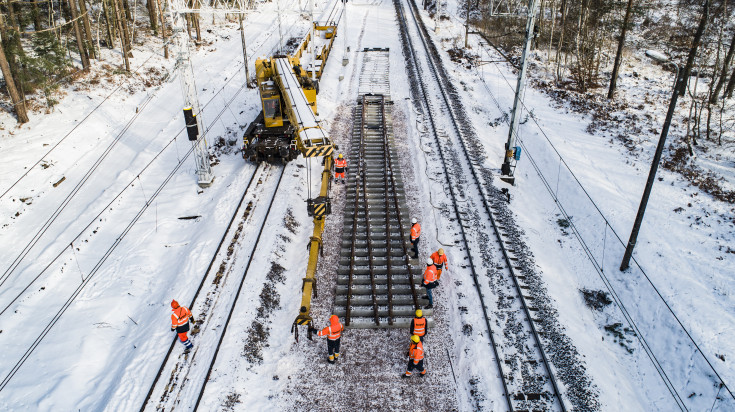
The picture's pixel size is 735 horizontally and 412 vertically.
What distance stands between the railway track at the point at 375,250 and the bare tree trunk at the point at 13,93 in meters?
15.7

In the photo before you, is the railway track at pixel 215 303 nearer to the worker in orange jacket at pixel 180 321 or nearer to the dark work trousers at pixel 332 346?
the worker in orange jacket at pixel 180 321

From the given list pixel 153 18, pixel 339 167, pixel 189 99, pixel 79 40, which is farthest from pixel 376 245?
pixel 153 18

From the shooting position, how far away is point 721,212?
15820mm

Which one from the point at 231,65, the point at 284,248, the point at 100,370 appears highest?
the point at 231,65

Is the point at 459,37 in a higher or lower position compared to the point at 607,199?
higher

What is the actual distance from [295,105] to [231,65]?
19.7 meters

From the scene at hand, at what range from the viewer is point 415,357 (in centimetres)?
1040

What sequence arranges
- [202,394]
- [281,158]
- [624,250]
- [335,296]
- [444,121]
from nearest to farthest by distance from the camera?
[202,394] → [335,296] → [624,250] → [281,158] → [444,121]

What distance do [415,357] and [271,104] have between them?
14597 millimetres

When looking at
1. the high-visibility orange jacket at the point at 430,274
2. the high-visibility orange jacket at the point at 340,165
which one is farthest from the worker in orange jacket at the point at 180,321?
the high-visibility orange jacket at the point at 340,165

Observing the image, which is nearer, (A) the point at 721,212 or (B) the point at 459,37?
(A) the point at 721,212

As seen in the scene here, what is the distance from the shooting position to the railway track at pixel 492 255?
10.5 meters

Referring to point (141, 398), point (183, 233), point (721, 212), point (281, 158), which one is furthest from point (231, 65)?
point (721, 212)

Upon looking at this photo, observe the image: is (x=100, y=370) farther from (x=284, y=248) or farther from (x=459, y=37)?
(x=459, y=37)
